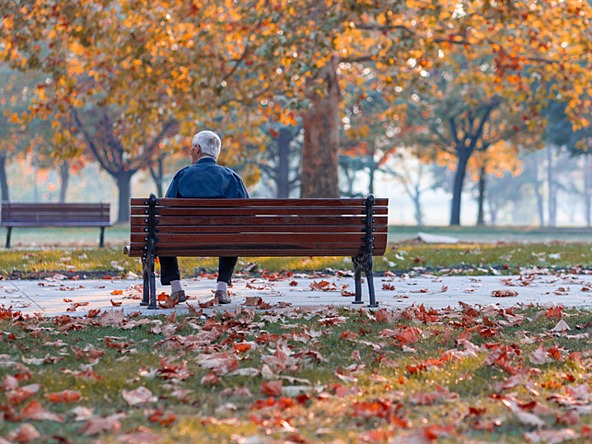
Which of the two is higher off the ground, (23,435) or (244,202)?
(244,202)

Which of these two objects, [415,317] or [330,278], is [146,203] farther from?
[330,278]

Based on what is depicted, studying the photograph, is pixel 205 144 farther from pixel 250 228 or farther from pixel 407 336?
pixel 407 336

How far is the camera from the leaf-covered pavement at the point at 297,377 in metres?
3.79

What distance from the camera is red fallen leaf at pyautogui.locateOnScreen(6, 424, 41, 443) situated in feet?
11.7

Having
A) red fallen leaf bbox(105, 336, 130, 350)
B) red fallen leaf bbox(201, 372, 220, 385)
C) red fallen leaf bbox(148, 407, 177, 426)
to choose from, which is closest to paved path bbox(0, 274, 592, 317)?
red fallen leaf bbox(105, 336, 130, 350)

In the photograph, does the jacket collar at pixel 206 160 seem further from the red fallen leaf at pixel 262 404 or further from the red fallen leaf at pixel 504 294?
the red fallen leaf at pixel 262 404

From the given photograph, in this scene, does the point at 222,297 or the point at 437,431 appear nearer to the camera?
the point at 437,431

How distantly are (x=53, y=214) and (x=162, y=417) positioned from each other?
47.1 ft

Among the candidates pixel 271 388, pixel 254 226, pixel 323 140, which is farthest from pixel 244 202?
pixel 323 140

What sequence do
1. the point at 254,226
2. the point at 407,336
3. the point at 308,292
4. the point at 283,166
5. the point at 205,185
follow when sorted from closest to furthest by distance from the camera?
the point at 407,336 → the point at 254,226 → the point at 205,185 → the point at 308,292 → the point at 283,166

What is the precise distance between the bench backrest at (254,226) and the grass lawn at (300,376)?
59 cm

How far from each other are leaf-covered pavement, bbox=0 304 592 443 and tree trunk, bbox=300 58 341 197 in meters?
11.1

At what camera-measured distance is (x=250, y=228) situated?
7.60 metres

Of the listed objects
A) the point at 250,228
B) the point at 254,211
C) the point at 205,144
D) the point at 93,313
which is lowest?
the point at 93,313
